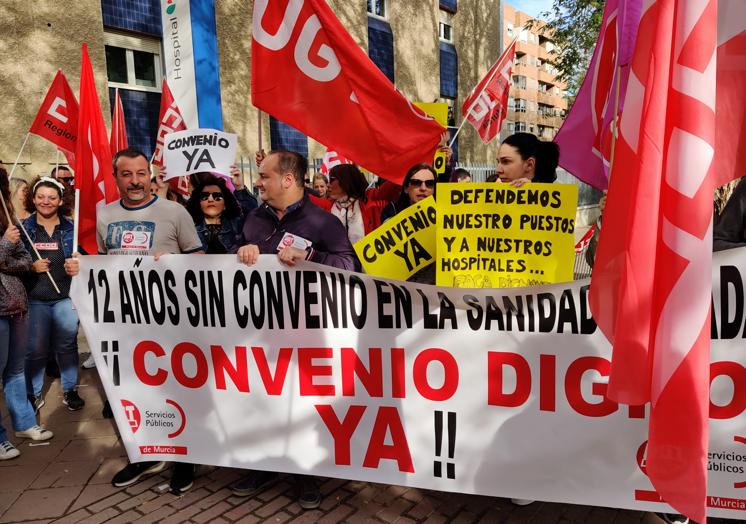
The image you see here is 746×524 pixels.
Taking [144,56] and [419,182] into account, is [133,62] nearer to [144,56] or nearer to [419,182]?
[144,56]

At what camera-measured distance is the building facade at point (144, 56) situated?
9.83m

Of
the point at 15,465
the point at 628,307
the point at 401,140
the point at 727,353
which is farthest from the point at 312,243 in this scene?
the point at 15,465

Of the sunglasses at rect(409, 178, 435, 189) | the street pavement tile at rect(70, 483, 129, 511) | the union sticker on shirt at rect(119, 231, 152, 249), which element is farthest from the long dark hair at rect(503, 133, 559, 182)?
the street pavement tile at rect(70, 483, 129, 511)

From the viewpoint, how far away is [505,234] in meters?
2.91

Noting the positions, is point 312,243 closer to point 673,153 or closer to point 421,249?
point 421,249

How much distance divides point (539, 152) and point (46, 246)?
3.92 metres

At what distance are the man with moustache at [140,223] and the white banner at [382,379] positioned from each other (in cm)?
33

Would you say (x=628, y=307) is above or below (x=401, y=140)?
below

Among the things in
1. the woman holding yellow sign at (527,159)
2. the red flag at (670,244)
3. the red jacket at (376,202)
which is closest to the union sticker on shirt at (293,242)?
the woman holding yellow sign at (527,159)

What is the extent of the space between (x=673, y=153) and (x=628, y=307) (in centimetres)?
53

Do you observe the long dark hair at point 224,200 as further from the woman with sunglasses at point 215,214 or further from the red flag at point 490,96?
the red flag at point 490,96

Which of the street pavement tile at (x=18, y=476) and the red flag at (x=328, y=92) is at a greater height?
the red flag at (x=328, y=92)

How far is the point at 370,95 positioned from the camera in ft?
11.6

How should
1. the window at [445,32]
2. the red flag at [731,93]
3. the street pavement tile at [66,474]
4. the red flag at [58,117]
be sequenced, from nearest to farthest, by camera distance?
1. the red flag at [731,93]
2. the street pavement tile at [66,474]
3. the red flag at [58,117]
4. the window at [445,32]
